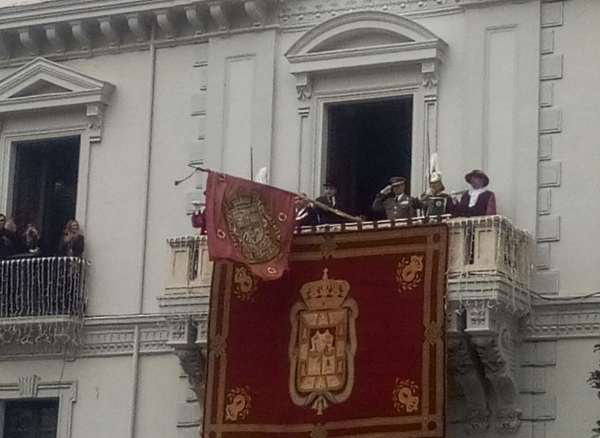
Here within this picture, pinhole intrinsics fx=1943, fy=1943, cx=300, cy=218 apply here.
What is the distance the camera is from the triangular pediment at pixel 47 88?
2955 centimetres

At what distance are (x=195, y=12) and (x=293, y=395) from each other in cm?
642

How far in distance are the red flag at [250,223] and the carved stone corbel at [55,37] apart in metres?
5.04

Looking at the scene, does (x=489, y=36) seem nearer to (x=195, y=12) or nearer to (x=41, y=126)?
(x=195, y=12)

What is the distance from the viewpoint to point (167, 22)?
2934 centimetres

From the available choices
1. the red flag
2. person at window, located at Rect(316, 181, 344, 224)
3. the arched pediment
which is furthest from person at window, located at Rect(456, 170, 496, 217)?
the red flag

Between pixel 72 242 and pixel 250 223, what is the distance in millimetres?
3761

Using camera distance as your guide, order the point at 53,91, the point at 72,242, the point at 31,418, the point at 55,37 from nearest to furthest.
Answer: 1. the point at 72,242
2. the point at 31,418
3. the point at 53,91
4. the point at 55,37

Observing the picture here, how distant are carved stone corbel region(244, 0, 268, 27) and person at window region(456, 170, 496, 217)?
14.5 ft

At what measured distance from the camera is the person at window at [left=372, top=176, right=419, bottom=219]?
86.5ft

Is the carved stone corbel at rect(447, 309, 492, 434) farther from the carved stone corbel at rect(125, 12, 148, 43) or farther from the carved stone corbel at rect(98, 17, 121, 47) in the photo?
the carved stone corbel at rect(98, 17, 121, 47)

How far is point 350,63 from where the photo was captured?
1094 inches

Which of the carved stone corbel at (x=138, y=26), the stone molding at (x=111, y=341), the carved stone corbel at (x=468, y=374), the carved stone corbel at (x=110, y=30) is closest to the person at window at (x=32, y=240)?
the stone molding at (x=111, y=341)

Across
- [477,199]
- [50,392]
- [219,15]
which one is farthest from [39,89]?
[477,199]

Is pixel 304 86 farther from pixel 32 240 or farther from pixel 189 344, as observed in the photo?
pixel 32 240
